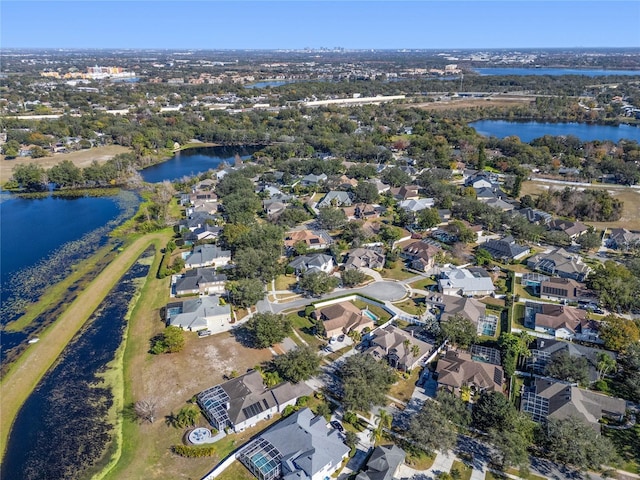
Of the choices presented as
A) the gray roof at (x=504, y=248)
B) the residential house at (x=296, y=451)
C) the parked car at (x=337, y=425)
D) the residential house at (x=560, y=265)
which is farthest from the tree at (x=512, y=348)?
the gray roof at (x=504, y=248)

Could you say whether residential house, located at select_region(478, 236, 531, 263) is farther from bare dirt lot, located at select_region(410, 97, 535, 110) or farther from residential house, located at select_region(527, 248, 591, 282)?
bare dirt lot, located at select_region(410, 97, 535, 110)

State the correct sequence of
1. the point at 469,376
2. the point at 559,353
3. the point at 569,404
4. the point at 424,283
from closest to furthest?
1. the point at 569,404
2. the point at 469,376
3. the point at 559,353
4. the point at 424,283

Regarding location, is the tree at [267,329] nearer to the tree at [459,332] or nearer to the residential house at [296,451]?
the residential house at [296,451]

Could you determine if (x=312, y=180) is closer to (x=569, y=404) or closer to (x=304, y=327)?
(x=304, y=327)

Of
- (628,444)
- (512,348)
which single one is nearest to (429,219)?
(512,348)

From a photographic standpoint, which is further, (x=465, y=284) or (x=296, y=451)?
(x=465, y=284)

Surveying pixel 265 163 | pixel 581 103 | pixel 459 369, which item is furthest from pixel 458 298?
pixel 581 103

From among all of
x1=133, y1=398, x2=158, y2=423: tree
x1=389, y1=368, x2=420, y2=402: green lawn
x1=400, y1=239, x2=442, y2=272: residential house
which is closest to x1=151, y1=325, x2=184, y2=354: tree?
x1=133, y1=398, x2=158, y2=423: tree
